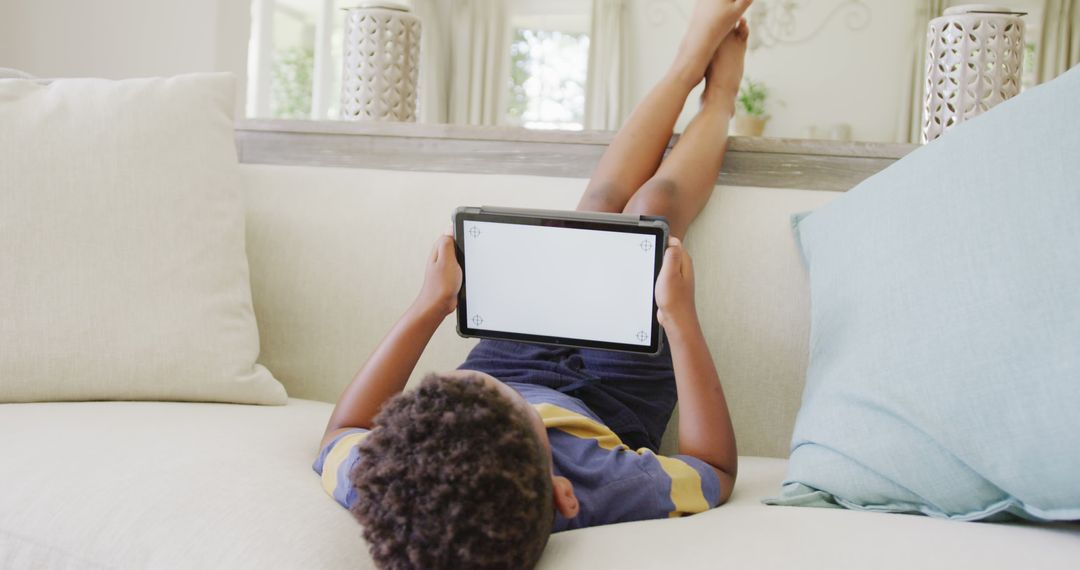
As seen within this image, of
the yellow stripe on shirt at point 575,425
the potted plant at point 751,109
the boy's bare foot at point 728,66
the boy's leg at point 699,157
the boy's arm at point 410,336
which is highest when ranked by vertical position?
the potted plant at point 751,109

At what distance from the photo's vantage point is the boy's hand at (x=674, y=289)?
975 millimetres

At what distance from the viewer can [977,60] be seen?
4.55 ft

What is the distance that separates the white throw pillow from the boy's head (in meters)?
0.52

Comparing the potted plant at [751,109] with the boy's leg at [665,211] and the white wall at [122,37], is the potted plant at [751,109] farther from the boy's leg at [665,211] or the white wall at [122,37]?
the boy's leg at [665,211]

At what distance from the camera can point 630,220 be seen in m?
0.97

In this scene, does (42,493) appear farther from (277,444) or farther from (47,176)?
(47,176)

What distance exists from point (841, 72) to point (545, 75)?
1856 mm

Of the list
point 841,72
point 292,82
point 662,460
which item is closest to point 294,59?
point 292,82

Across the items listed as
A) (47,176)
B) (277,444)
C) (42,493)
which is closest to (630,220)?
(277,444)

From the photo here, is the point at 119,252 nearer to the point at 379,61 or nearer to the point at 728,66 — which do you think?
the point at 379,61

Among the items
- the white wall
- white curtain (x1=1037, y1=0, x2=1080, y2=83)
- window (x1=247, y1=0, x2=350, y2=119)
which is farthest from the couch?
white curtain (x1=1037, y1=0, x2=1080, y2=83)

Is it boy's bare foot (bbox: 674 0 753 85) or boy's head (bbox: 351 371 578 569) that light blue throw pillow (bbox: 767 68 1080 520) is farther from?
A: boy's bare foot (bbox: 674 0 753 85)

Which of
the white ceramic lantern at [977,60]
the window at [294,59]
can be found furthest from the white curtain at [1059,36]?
the white ceramic lantern at [977,60]

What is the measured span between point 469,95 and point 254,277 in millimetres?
4789
